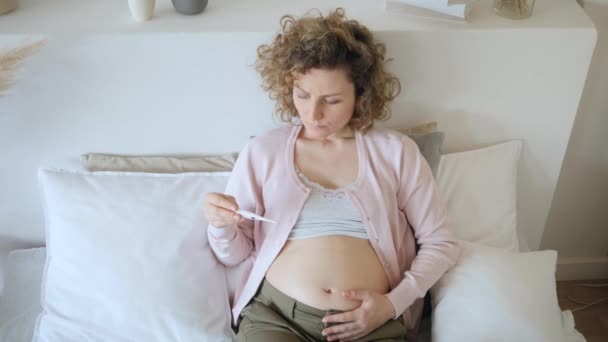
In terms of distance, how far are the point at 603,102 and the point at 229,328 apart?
3.89ft

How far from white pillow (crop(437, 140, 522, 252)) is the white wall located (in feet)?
1.06

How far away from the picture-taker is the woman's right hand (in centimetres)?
124

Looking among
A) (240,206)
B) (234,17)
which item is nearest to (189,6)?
(234,17)

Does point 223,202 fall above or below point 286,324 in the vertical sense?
above

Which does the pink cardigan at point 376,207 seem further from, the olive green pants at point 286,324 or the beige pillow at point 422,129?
the beige pillow at point 422,129

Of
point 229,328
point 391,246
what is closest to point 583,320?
point 391,246

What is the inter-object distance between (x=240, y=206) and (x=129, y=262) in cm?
28

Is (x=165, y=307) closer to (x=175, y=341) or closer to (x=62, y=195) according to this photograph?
(x=175, y=341)

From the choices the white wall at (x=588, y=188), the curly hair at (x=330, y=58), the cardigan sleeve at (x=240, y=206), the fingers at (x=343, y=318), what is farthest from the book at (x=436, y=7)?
the fingers at (x=343, y=318)

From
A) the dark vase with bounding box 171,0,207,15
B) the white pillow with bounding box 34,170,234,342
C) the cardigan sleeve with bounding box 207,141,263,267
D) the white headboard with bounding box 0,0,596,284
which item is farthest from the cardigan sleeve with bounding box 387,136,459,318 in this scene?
the dark vase with bounding box 171,0,207,15

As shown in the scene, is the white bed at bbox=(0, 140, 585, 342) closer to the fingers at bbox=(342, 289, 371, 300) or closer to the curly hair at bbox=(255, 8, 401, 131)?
the fingers at bbox=(342, 289, 371, 300)

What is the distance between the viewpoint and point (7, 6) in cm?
144

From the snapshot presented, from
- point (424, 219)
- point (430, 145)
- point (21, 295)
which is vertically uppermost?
point (430, 145)

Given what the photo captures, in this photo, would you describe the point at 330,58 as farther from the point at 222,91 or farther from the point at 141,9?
the point at 141,9
